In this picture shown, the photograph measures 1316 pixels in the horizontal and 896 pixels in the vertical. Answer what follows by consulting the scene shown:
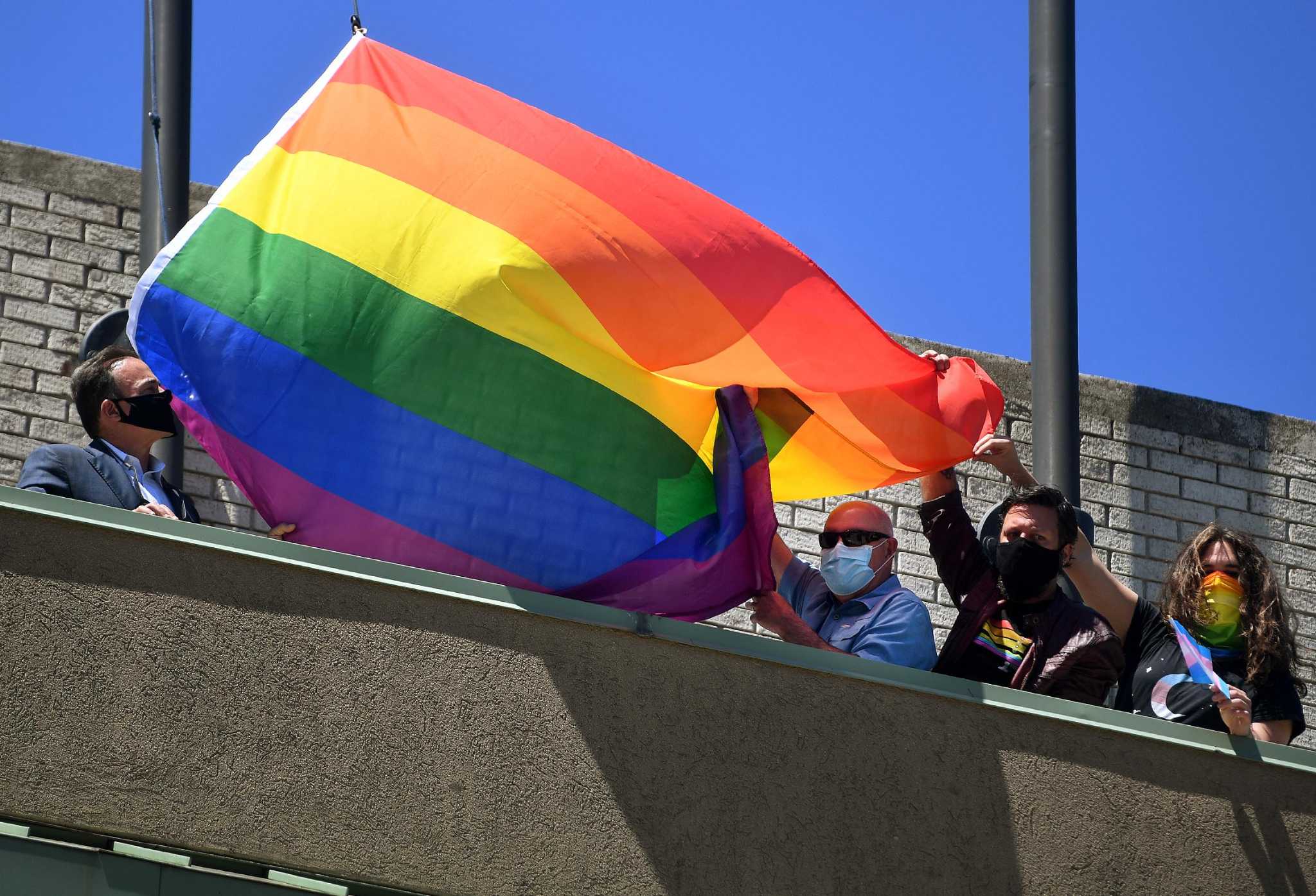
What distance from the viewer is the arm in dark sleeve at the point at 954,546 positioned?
4.65 meters

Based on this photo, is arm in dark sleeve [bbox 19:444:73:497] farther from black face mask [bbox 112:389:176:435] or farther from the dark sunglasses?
the dark sunglasses

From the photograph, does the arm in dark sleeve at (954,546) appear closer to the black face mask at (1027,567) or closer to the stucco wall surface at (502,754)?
the black face mask at (1027,567)

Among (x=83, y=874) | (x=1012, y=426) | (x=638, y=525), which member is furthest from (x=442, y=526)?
(x=1012, y=426)

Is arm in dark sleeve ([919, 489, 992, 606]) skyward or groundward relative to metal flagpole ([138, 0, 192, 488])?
groundward

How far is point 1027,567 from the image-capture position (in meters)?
4.48

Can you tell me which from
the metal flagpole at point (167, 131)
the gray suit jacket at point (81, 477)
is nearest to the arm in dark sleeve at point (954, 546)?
the gray suit jacket at point (81, 477)

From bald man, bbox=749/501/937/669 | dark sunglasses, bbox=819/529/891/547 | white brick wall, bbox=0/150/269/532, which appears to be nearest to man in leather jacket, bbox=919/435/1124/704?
bald man, bbox=749/501/937/669

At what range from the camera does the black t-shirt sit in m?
4.48

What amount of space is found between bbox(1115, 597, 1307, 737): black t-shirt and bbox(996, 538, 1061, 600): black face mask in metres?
0.32

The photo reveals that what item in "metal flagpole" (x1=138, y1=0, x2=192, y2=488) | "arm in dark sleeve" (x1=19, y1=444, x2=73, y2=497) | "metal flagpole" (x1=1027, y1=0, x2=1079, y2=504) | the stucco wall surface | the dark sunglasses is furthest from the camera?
"metal flagpole" (x1=1027, y1=0, x2=1079, y2=504)

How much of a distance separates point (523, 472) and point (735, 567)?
Result: 0.64 m

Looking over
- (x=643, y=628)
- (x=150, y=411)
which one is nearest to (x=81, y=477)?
(x=150, y=411)

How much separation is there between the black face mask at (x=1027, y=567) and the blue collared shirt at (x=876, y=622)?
26 centimetres

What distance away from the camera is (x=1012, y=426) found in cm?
873
